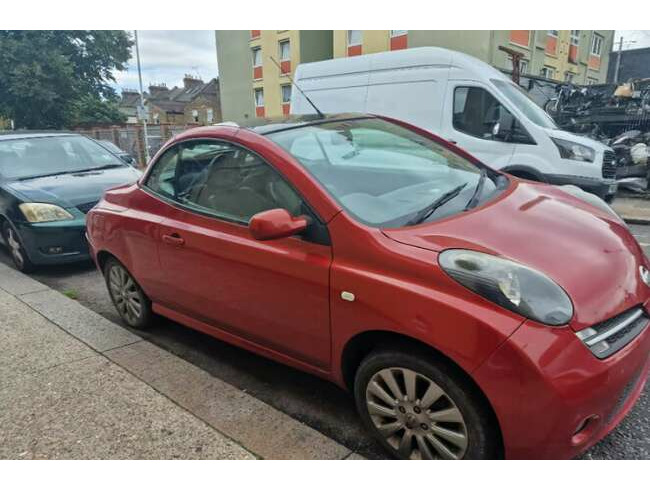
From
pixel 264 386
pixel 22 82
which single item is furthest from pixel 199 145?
pixel 22 82

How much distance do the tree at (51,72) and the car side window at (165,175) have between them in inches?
1058

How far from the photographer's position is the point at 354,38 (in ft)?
76.5

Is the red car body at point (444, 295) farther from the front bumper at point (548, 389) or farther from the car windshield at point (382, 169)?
the car windshield at point (382, 169)

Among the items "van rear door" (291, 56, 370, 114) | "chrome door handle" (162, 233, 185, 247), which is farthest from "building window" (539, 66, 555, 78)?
"chrome door handle" (162, 233, 185, 247)

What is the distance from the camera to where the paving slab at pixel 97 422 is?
223cm

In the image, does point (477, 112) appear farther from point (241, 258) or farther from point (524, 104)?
point (241, 258)

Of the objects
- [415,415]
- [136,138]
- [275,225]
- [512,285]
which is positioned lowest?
[415,415]

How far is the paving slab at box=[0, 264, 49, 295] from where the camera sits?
4.64 m

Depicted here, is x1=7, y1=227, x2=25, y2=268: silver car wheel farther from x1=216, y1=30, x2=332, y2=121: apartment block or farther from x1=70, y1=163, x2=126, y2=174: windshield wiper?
x1=216, y1=30, x2=332, y2=121: apartment block

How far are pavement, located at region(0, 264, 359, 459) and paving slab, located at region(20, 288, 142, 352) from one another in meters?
0.02

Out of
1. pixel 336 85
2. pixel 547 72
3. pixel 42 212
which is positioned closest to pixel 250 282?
pixel 42 212

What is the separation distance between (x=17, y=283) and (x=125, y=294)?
1.92 meters

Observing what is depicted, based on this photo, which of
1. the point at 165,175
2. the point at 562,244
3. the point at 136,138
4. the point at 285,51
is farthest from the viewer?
the point at 285,51

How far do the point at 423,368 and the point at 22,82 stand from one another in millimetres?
29337
